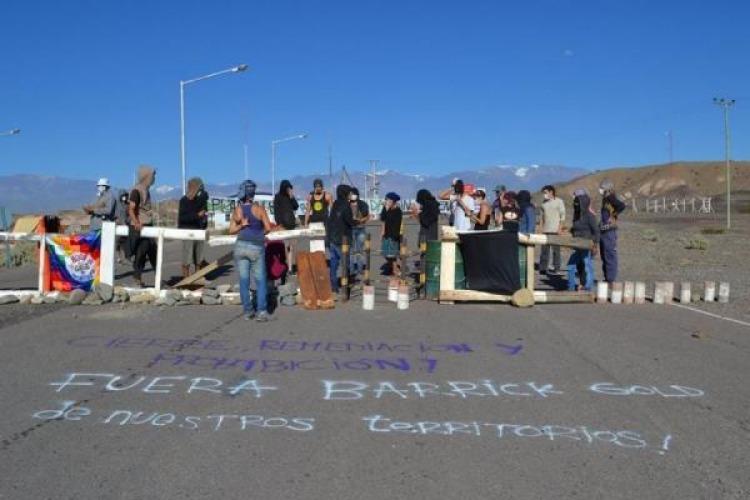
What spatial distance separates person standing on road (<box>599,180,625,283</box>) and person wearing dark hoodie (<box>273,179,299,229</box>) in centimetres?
554

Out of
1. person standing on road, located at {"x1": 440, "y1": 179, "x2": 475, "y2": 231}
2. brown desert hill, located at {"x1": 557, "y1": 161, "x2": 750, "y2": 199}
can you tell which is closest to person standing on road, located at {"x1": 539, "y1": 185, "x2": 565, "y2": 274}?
person standing on road, located at {"x1": 440, "y1": 179, "x2": 475, "y2": 231}

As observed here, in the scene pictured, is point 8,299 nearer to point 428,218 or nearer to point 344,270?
point 344,270

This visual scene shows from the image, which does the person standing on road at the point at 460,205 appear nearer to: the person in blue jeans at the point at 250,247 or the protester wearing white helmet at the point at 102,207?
the person in blue jeans at the point at 250,247

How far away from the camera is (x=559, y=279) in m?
15.9

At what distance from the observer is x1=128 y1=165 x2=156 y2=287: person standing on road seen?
12.9 m

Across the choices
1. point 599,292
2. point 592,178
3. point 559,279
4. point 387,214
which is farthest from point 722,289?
point 592,178

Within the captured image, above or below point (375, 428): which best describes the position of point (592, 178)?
above

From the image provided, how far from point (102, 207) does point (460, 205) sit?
623cm

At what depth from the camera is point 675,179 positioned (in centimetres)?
14388

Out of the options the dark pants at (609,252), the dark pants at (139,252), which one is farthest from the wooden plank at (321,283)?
the dark pants at (609,252)

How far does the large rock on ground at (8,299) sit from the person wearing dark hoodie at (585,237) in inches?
345

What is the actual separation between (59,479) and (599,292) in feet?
31.0

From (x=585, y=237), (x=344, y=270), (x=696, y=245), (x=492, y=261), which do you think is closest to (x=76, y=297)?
(x=344, y=270)

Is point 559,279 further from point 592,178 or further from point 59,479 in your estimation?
point 592,178
